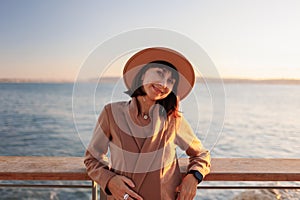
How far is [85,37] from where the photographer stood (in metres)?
22.5

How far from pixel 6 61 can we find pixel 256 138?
18533mm

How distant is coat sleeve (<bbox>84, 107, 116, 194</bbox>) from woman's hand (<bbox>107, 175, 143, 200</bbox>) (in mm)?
23

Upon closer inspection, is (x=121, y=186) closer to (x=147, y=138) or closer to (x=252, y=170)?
(x=147, y=138)

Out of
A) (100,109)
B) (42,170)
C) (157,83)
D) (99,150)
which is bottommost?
(42,170)

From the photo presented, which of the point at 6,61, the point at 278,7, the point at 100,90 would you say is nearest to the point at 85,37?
the point at 6,61

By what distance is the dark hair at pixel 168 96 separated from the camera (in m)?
1.32

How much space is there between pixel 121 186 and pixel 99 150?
0.15 meters

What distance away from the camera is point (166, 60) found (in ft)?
4.31

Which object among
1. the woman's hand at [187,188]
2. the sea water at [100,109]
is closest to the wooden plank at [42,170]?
the sea water at [100,109]

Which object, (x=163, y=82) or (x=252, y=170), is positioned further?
(x=252, y=170)

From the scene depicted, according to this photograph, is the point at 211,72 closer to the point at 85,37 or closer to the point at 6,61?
the point at 85,37

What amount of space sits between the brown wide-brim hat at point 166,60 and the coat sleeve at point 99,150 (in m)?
0.17

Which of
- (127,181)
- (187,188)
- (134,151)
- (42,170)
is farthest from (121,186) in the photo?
(42,170)

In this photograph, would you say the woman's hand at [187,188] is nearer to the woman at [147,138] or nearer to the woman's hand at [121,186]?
the woman at [147,138]
